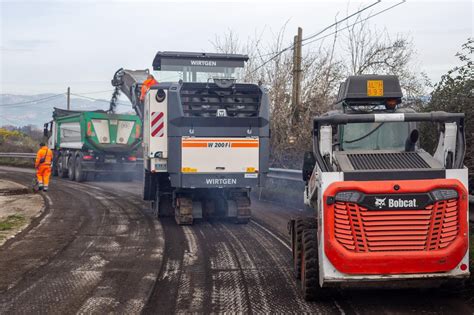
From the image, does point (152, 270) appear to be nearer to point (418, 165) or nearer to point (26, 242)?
point (26, 242)

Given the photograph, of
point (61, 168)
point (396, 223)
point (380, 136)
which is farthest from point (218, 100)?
point (61, 168)

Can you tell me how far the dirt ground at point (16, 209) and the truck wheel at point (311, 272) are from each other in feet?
18.6

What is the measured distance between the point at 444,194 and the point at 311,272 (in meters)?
1.54

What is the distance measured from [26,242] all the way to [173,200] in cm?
362

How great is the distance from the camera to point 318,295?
19.6 feet

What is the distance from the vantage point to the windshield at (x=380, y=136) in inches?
257

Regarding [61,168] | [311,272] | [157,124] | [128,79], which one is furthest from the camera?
[61,168]

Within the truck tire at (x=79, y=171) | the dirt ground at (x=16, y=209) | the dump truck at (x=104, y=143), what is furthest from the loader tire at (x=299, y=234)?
the truck tire at (x=79, y=171)

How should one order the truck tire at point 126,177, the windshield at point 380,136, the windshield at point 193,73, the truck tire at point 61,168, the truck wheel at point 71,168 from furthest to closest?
1. the truck tire at point 61,168
2. the truck wheel at point 71,168
3. the truck tire at point 126,177
4. the windshield at point 193,73
5. the windshield at point 380,136

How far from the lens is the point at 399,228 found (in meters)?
5.36

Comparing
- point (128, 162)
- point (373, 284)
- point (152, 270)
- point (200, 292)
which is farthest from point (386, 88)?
point (128, 162)

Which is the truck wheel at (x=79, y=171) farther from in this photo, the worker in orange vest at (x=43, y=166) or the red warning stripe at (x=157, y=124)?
the red warning stripe at (x=157, y=124)

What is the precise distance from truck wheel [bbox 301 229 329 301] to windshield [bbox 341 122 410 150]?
4.03 feet

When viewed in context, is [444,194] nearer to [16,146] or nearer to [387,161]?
[387,161]
